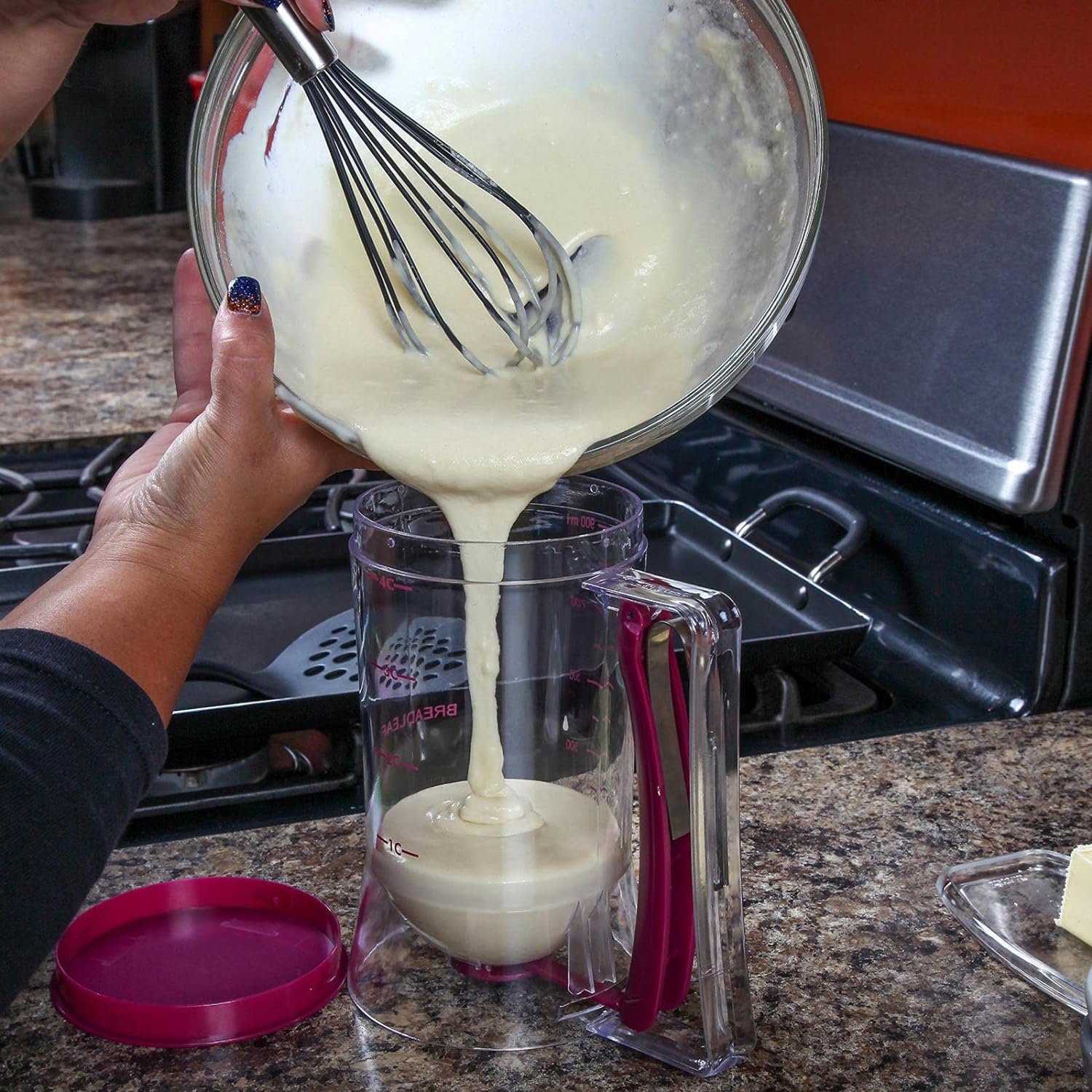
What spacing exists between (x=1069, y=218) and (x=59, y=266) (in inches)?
67.6

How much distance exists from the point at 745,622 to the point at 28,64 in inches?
22.7

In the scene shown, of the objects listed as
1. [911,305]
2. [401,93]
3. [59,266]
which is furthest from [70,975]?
[59,266]

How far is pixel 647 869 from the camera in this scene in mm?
582

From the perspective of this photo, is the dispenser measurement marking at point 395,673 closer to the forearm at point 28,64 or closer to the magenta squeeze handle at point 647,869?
the magenta squeeze handle at point 647,869

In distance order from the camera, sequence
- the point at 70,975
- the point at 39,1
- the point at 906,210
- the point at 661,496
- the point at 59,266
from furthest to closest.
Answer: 1. the point at 59,266
2. the point at 661,496
3. the point at 906,210
4. the point at 39,1
5. the point at 70,975

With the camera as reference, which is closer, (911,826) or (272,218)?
(272,218)

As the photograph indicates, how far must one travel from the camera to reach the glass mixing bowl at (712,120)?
0.60m

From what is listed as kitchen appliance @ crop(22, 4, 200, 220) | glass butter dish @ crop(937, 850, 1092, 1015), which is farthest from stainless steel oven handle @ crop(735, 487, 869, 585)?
kitchen appliance @ crop(22, 4, 200, 220)

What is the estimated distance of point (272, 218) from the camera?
63 centimetres

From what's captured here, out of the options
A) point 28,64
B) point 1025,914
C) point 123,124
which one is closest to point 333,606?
point 28,64

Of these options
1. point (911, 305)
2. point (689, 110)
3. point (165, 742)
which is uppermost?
point (689, 110)

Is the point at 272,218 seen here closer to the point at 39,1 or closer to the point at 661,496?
the point at 39,1

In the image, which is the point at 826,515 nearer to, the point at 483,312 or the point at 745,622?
the point at 745,622

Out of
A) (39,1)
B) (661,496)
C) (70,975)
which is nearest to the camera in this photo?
(70,975)
